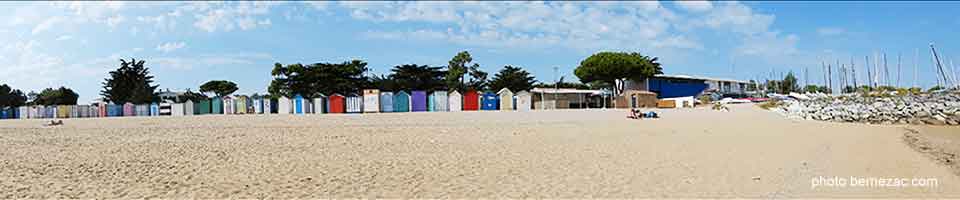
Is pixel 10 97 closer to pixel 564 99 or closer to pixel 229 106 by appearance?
pixel 229 106

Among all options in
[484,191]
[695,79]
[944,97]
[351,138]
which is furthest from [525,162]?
[695,79]

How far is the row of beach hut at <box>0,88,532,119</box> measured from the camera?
35625 mm

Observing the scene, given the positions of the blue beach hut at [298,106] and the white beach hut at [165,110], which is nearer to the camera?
the blue beach hut at [298,106]

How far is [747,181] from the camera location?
620 centimetres

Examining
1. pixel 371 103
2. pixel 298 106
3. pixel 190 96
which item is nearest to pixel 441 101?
pixel 371 103

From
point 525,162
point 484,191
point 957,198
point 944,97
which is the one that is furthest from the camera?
point 944,97

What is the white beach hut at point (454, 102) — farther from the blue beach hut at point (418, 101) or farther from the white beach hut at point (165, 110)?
the white beach hut at point (165, 110)

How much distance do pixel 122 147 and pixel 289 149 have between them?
3.49 m

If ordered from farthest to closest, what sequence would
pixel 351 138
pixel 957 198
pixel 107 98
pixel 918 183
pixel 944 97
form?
pixel 107 98 → pixel 944 97 → pixel 351 138 → pixel 918 183 → pixel 957 198

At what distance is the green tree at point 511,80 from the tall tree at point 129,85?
3353 centimetres

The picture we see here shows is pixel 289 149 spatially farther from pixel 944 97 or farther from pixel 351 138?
pixel 944 97

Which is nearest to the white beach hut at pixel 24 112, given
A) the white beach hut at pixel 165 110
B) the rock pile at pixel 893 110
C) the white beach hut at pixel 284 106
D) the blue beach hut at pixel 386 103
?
the white beach hut at pixel 165 110

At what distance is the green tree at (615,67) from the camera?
50.5m

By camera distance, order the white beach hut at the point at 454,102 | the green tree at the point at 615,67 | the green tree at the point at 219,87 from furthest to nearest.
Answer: the green tree at the point at 219,87
the green tree at the point at 615,67
the white beach hut at the point at 454,102
